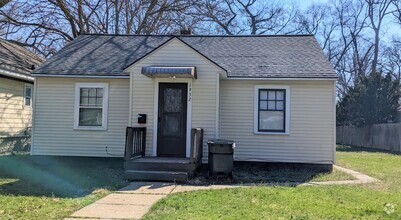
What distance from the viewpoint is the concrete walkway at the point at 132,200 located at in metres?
5.73

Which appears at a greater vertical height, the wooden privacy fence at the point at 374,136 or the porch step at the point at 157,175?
the wooden privacy fence at the point at 374,136

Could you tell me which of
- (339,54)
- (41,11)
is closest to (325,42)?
(339,54)

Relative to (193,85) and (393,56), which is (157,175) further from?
(393,56)

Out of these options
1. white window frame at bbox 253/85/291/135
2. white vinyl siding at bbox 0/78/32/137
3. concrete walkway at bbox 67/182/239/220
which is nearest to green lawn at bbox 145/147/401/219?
concrete walkway at bbox 67/182/239/220

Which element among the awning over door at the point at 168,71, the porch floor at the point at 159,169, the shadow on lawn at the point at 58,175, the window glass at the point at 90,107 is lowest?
the shadow on lawn at the point at 58,175

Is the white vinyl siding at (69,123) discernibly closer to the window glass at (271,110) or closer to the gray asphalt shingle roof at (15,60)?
the gray asphalt shingle roof at (15,60)

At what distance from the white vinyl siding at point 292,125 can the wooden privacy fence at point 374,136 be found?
11.4 m

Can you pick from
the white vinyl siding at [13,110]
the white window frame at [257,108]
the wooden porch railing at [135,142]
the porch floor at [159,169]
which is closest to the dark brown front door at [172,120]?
the wooden porch railing at [135,142]

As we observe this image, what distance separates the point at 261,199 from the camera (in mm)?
6715

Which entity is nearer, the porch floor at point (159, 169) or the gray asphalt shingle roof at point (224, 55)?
the porch floor at point (159, 169)

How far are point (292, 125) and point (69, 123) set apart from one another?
692 cm

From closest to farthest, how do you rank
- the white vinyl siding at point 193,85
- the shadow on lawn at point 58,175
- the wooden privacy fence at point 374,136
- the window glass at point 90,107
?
1. the shadow on lawn at point 58,175
2. the white vinyl siding at point 193,85
3. the window glass at point 90,107
4. the wooden privacy fence at point 374,136

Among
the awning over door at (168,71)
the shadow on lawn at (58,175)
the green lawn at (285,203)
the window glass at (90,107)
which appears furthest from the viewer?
the window glass at (90,107)

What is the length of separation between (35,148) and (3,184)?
12.6 feet
